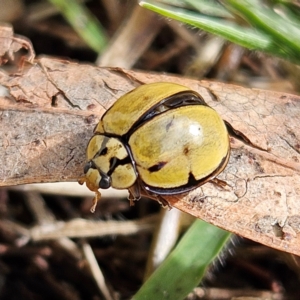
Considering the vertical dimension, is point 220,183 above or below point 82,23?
above

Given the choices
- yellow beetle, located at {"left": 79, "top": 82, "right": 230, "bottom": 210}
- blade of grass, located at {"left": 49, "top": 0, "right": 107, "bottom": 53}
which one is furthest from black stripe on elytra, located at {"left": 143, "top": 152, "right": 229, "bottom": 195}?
blade of grass, located at {"left": 49, "top": 0, "right": 107, "bottom": 53}

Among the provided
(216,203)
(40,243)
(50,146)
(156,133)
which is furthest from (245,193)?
(40,243)

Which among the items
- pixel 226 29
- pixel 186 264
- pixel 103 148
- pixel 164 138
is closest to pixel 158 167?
pixel 164 138

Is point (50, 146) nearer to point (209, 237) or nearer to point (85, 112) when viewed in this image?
point (85, 112)

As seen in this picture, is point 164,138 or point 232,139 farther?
point 232,139

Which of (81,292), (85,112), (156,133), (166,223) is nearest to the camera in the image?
(156,133)

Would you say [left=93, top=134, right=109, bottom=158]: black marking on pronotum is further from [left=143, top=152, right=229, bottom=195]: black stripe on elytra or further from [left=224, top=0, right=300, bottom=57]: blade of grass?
[left=224, top=0, right=300, bottom=57]: blade of grass

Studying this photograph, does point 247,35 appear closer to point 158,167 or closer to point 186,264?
point 158,167
